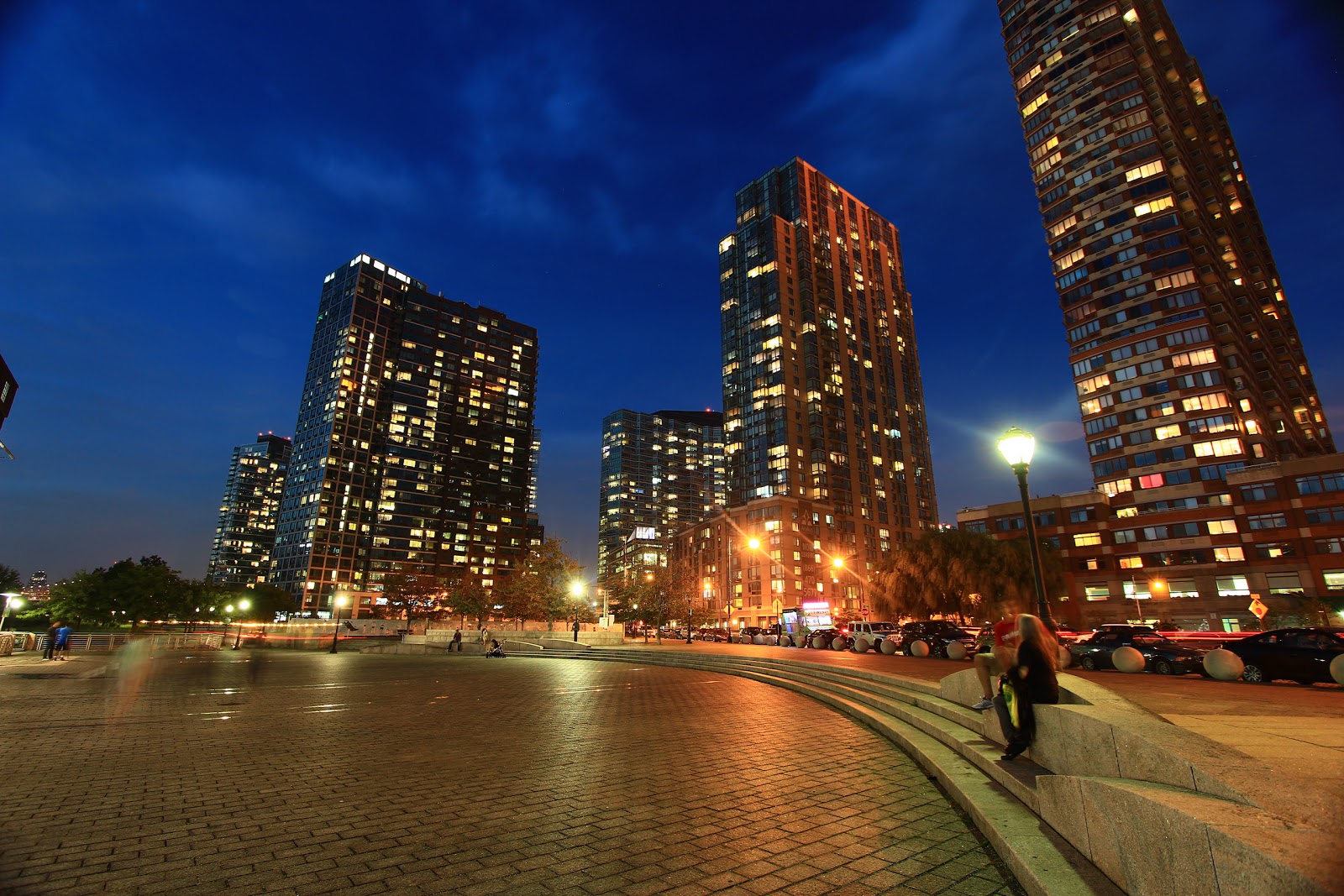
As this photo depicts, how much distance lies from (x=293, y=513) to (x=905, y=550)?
157 m

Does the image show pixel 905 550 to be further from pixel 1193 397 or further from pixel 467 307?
pixel 467 307

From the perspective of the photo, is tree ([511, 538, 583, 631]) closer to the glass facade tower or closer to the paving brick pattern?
the paving brick pattern

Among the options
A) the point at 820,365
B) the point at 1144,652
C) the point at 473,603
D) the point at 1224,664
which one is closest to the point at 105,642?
the point at 473,603

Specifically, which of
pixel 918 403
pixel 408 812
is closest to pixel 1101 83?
pixel 918 403

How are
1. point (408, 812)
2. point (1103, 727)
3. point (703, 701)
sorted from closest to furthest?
point (1103, 727), point (408, 812), point (703, 701)

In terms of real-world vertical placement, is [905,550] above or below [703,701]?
above

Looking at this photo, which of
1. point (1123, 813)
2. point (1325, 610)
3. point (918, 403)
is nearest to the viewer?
point (1123, 813)

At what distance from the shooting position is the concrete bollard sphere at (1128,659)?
17438 mm

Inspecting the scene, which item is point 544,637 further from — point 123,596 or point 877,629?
point 123,596

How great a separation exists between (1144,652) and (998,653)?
16.0 meters

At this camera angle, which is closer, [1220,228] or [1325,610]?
[1325,610]

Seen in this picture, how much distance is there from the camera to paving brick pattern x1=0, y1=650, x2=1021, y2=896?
14.3ft

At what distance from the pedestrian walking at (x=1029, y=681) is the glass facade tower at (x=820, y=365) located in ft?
382

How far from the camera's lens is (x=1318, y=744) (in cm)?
603
